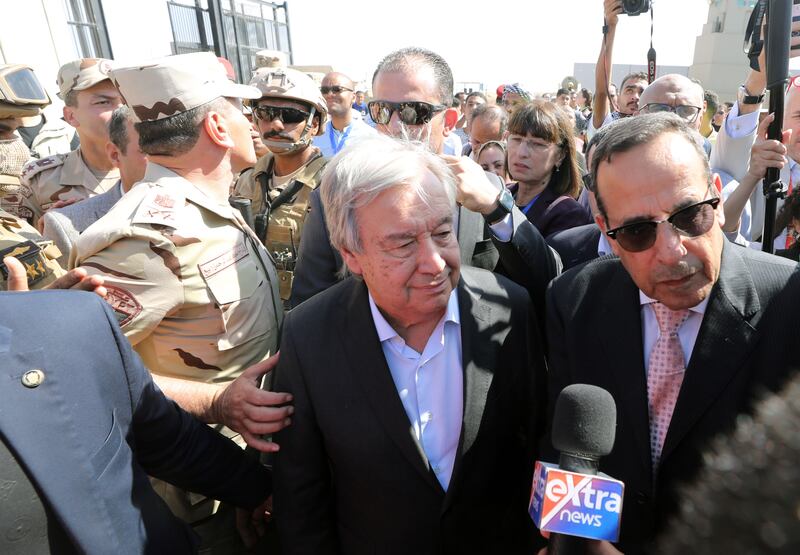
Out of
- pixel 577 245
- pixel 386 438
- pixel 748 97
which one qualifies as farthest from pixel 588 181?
pixel 748 97

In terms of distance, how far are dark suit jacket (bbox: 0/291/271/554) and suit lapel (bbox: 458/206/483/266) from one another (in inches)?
51.5

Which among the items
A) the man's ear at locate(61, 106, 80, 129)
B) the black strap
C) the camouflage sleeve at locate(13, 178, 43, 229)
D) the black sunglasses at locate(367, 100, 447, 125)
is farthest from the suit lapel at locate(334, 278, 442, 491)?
the camouflage sleeve at locate(13, 178, 43, 229)

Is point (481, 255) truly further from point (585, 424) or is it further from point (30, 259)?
point (30, 259)

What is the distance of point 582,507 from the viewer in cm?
95

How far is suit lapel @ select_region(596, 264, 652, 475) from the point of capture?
5.12 feet

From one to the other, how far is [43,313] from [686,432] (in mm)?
1786

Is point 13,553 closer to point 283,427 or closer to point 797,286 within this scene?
point 283,427

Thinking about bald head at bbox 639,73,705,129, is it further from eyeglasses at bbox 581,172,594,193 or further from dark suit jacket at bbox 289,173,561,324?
dark suit jacket at bbox 289,173,561,324

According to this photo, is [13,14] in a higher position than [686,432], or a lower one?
higher

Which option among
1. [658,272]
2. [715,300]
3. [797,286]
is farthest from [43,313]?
[797,286]

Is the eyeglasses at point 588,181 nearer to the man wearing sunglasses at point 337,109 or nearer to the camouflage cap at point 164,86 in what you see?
the camouflage cap at point 164,86

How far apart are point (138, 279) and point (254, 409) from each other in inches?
25.8

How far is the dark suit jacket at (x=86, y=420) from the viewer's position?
118 cm

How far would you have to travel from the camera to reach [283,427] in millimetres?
1739
